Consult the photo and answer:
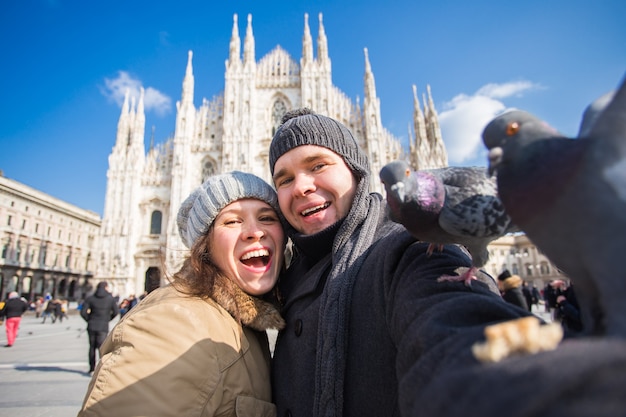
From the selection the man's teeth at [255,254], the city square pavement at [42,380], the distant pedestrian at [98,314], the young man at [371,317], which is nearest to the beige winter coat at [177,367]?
the young man at [371,317]

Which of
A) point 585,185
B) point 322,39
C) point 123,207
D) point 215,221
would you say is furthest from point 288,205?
point 322,39

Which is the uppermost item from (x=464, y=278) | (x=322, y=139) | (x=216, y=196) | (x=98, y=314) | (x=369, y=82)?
(x=369, y=82)

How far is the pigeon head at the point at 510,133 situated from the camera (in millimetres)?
550

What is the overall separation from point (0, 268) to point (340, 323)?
108 feet

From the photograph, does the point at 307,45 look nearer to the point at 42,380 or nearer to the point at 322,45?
the point at 322,45

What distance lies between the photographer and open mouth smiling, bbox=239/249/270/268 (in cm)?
159

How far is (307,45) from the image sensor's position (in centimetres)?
2080

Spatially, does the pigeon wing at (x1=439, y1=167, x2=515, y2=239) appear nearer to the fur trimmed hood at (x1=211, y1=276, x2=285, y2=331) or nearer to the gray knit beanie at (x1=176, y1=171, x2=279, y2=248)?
the fur trimmed hood at (x1=211, y1=276, x2=285, y2=331)

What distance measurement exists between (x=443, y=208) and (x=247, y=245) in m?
1.00

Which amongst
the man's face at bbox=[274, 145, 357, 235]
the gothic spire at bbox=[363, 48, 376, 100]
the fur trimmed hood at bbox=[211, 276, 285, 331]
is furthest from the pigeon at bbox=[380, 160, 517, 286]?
the gothic spire at bbox=[363, 48, 376, 100]

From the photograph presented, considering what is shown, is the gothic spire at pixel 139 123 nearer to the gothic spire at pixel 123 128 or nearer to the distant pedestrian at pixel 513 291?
the gothic spire at pixel 123 128

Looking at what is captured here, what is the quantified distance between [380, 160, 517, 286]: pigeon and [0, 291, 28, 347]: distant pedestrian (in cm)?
955

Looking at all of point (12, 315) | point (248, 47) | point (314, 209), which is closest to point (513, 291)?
point (314, 209)

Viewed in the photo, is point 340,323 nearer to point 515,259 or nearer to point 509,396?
point 509,396
